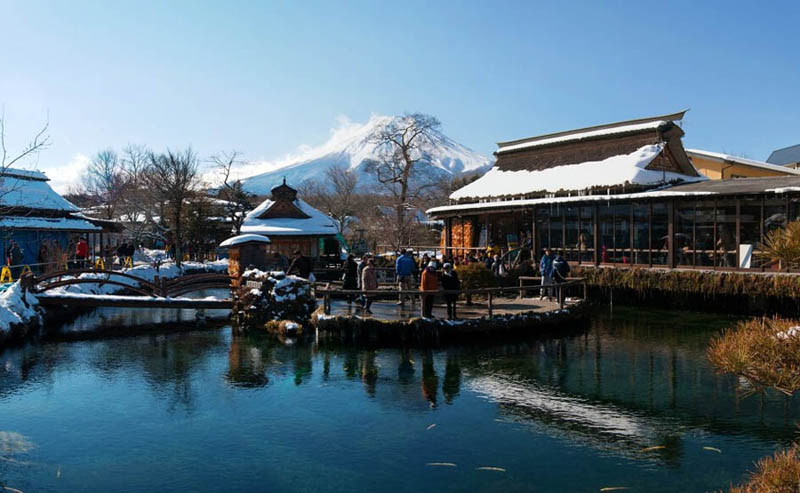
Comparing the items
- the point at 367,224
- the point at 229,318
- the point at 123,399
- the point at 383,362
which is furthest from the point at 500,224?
the point at 367,224

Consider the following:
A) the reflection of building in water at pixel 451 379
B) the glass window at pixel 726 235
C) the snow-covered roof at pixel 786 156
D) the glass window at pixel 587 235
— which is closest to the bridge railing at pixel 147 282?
the reflection of building in water at pixel 451 379

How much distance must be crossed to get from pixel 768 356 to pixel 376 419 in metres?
6.35

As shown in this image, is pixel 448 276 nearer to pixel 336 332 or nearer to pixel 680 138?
pixel 336 332

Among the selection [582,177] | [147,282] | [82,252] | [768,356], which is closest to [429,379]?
[768,356]

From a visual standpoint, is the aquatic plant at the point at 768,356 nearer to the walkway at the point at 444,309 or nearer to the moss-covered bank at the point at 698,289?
the walkway at the point at 444,309

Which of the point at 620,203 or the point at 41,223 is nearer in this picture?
the point at 620,203

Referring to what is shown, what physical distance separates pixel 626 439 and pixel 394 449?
3.62 metres

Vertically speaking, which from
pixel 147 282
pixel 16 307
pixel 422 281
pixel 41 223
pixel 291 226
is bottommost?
pixel 16 307

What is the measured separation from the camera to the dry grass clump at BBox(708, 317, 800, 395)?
6.88 m

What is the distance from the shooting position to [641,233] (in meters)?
25.5

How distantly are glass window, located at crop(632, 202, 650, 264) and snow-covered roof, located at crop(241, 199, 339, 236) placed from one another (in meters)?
17.9

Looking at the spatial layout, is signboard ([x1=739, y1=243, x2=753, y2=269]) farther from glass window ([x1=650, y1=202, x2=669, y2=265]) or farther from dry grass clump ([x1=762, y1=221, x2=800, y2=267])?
dry grass clump ([x1=762, y1=221, x2=800, y2=267])

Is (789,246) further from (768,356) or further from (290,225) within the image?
(290,225)

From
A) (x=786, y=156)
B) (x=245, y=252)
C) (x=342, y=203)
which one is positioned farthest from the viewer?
(x=342, y=203)
